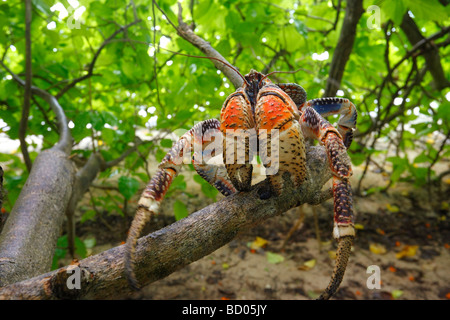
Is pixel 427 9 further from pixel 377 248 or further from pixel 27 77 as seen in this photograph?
pixel 377 248

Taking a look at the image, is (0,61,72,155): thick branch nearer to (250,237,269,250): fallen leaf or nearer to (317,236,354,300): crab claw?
(317,236,354,300): crab claw

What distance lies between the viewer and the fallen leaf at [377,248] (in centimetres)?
275

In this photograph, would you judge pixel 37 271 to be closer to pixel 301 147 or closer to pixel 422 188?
pixel 301 147

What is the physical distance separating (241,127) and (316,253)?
92.2 inches

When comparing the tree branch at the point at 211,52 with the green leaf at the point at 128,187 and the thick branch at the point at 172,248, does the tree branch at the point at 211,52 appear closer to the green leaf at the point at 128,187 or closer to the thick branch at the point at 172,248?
the thick branch at the point at 172,248

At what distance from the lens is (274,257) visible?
273cm

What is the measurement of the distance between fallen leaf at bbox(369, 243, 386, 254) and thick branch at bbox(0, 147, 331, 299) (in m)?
2.15

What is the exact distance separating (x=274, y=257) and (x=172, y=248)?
82.5 inches

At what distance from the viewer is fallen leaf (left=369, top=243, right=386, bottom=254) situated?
2.75 meters

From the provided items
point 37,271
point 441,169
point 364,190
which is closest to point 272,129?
point 37,271

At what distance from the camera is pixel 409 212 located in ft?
10.2

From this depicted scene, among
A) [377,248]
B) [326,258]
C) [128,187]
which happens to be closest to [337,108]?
[128,187]

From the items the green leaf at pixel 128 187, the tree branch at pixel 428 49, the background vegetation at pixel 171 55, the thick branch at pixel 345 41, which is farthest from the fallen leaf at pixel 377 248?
the green leaf at pixel 128 187

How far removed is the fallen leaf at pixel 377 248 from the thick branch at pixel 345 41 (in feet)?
4.97
